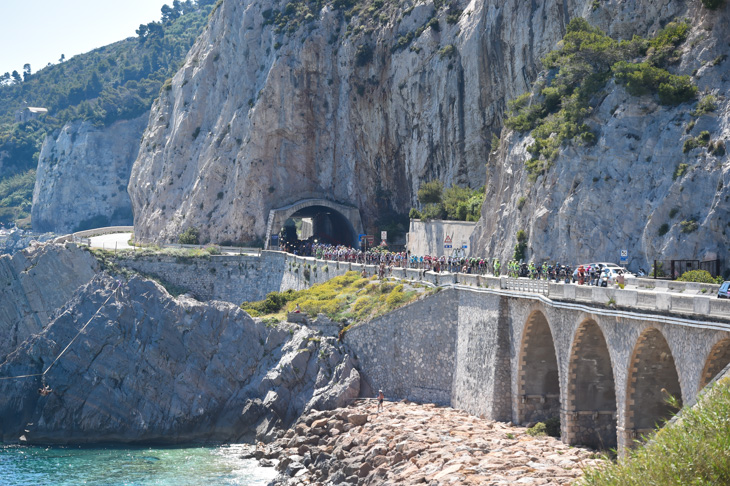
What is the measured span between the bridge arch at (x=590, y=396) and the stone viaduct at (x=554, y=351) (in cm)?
4

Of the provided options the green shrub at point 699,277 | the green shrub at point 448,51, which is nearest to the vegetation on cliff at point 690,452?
the green shrub at point 699,277

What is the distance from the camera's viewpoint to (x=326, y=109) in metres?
97.0

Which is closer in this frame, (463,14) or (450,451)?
(450,451)

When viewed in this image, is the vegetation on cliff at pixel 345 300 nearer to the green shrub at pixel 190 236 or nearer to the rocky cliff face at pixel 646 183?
the rocky cliff face at pixel 646 183

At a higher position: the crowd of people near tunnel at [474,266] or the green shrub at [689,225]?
the green shrub at [689,225]

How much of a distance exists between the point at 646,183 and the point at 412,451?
19.7m

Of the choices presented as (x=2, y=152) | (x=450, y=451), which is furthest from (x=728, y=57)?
(x=2, y=152)

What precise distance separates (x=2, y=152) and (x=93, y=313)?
443 feet

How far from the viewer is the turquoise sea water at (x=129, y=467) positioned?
46.2 meters

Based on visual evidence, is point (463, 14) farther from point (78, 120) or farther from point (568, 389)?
point (78, 120)

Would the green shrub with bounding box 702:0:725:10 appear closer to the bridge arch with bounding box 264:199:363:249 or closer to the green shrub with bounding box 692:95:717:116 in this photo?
the green shrub with bounding box 692:95:717:116

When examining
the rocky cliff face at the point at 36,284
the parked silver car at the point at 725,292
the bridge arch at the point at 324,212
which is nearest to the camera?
the parked silver car at the point at 725,292

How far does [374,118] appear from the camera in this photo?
92.3 meters

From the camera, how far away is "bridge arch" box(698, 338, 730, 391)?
26.8 metres
